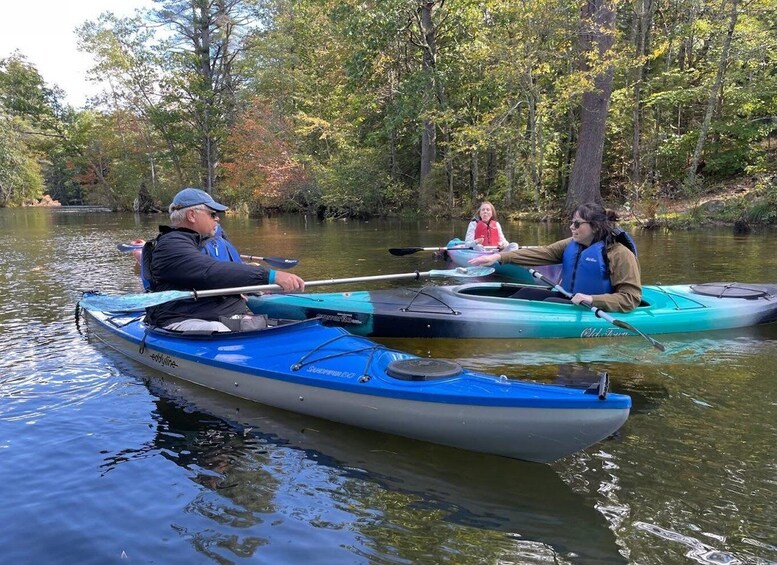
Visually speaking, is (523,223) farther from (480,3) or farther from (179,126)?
(179,126)

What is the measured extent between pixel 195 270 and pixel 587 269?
327cm

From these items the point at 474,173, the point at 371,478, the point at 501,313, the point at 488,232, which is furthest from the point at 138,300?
the point at 474,173

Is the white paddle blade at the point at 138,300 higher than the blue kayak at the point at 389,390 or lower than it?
higher

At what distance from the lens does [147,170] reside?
1283 inches

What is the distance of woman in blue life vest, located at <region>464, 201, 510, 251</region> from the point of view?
9.14 m

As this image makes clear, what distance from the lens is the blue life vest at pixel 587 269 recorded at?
506cm

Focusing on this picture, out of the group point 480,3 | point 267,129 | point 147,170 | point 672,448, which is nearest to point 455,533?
point 672,448

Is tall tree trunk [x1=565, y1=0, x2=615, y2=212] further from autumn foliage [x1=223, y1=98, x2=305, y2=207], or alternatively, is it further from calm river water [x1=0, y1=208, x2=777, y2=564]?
autumn foliage [x1=223, y1=98, x2=305, y2=207]

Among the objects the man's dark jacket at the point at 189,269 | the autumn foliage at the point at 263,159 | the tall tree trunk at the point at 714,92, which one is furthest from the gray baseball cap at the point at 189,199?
the autumn foliage at the point at 263,159

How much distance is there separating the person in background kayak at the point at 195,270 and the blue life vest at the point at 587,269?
2.50m

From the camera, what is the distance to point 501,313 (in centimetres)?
545

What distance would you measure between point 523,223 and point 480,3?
6463 mm

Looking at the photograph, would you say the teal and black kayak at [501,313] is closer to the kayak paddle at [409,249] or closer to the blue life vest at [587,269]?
the blue life vest at [587,269]

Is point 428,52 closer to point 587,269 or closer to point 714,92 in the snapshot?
point 714,92
